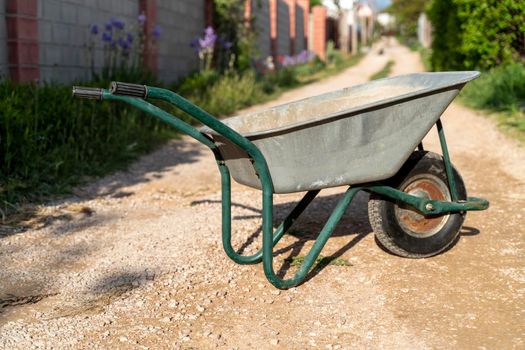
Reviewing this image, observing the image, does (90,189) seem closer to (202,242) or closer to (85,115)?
(85,115)

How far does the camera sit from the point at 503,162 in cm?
577

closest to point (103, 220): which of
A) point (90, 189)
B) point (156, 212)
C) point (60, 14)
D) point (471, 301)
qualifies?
point (156, 212)

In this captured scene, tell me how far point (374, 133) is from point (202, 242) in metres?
1.29

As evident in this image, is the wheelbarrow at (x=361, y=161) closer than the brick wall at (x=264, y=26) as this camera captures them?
Yes

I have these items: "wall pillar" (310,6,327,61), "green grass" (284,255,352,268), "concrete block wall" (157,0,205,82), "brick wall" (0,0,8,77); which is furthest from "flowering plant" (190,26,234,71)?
"wall pillar" (310,6,327,61)

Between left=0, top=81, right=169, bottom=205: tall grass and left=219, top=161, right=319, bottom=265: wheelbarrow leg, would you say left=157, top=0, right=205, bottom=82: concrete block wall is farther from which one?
left=219, top=161, right=319, bottom=265: wheelbarrow leg

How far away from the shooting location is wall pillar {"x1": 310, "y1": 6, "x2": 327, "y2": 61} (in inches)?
953

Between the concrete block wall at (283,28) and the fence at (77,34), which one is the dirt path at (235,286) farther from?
the concrete block wall at (283,28)

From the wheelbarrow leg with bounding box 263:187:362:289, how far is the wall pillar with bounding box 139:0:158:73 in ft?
20.4

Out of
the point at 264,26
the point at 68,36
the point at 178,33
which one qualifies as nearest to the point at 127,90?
the point at 68,36

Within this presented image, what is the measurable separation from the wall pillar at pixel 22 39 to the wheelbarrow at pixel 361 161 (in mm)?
3330

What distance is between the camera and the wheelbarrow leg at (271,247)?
9.35 ft

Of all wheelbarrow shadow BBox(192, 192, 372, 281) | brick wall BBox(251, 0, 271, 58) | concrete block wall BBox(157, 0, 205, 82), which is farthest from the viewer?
brick wall BBox(251, 0, 271, 58)

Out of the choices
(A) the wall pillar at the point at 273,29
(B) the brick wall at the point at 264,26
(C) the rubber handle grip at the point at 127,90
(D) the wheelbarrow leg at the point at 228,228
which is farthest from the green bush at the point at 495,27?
(A) the wall pillar at the point at 273,29
